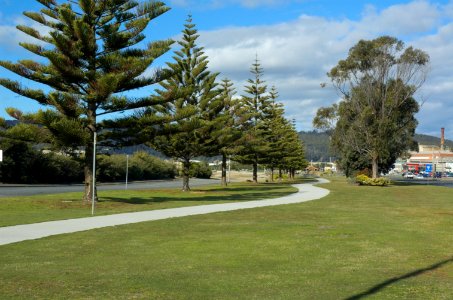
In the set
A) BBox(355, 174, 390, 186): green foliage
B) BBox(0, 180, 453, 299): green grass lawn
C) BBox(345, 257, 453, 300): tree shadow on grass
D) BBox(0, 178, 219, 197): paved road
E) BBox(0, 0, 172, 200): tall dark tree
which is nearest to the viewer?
BBox(345, 257, 453, 300): tree shadow on grass

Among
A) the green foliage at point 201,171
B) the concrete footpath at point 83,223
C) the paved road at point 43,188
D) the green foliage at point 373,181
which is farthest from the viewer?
the green foliage at point 201,171

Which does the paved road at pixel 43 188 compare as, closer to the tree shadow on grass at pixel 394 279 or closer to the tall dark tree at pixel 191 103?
the tall dark tree at pixel 191 103

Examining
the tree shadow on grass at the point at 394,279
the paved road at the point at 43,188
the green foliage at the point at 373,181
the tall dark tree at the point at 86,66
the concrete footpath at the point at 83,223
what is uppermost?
the tall dark tree at the point at 86,66

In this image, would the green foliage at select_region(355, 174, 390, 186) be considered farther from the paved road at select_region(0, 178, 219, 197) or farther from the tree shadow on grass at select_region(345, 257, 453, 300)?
the tree shadow on grass at select_region(345, 257, 453, 300)

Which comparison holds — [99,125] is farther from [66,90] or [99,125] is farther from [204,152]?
[204,152]

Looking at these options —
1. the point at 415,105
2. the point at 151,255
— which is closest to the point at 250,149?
the point at 415,105

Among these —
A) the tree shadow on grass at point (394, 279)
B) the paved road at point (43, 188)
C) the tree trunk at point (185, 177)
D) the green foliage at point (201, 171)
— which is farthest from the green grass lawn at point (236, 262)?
the green foliage at point (201, 171)

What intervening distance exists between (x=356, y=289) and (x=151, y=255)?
3.79 meters

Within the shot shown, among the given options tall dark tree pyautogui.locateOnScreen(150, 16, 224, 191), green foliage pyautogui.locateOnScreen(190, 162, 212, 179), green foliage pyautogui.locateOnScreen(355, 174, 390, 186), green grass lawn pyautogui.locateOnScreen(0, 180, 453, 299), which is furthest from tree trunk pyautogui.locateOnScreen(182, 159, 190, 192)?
green foliage pyautogui.locateOnScreen(190, 162, 212, 179)

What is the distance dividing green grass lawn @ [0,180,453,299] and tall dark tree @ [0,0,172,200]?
799 centimetres

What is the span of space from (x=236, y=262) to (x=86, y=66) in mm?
14554

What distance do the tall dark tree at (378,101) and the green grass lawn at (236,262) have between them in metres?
35.5

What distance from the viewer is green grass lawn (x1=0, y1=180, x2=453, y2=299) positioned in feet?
21.0

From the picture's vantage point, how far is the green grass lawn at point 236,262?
6396mm
